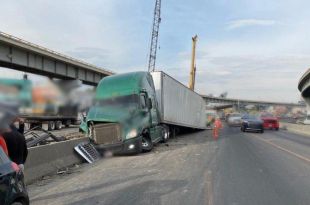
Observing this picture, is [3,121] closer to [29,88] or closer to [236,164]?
[29,88]

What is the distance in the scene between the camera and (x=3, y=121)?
438 cm

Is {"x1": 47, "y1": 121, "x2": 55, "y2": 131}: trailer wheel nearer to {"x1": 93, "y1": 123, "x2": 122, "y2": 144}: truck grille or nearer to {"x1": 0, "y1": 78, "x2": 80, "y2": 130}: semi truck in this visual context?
{"x1": 93, "y1": 123, "x2": 122, "y2": 144}: truck grille

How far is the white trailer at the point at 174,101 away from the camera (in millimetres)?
23547

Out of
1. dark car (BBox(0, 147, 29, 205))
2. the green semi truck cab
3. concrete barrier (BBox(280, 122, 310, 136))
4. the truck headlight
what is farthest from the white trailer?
dark car (BBox(0, 147, 29, 205))

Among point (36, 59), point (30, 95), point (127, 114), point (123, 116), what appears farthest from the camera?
point (36, 59)

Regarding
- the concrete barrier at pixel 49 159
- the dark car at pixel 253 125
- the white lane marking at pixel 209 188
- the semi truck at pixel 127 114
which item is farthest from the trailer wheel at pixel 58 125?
the white lane marking at pixel 209 188

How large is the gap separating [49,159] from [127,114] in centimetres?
549

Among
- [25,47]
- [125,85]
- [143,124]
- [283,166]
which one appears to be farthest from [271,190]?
[25,47]

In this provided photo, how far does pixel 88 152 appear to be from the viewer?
1556 cm

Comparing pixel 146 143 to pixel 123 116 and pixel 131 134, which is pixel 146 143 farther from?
pixel 123 116

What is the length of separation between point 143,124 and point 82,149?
361cm

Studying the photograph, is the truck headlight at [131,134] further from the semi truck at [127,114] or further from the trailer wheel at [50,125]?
the trailer wheel at [50,125]

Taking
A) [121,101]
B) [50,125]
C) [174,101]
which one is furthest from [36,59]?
[121,101]

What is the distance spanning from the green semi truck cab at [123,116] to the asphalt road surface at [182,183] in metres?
1.40
